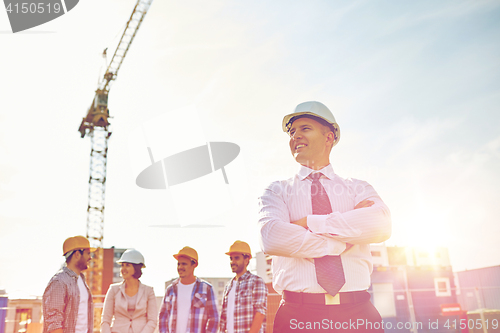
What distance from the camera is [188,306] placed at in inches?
199

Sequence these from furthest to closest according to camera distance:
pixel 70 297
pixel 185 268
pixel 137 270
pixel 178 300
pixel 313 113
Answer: pixel 137 270 → pixel 185 268 → pixel 178 300 → pixel 70 297 → pixel 313 113

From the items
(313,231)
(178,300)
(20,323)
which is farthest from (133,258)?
(20,323)

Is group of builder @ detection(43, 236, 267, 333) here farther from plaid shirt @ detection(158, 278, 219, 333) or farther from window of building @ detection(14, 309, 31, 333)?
window of building @ detection(14, 309, 31, 333)

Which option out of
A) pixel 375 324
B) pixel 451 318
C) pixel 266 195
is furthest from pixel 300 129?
pixel 451 318

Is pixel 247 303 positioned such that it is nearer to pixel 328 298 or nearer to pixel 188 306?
pixel 188 306

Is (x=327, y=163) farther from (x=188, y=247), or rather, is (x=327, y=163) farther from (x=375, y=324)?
(x=188, y=247)

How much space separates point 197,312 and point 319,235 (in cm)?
335

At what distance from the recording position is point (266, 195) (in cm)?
243

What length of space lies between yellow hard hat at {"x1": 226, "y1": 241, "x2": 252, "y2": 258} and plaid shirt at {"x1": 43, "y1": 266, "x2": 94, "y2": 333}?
82.1 inches

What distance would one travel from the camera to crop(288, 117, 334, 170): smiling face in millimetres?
2457

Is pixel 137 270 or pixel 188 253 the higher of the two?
pixel 188 253

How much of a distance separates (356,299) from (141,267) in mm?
4036

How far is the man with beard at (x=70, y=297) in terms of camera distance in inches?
156

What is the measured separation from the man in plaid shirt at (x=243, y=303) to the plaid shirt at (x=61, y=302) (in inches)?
74.3
